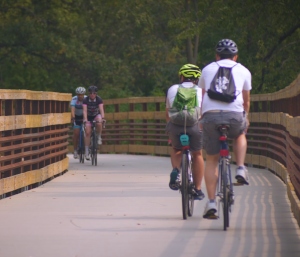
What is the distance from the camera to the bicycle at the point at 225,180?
434 inches

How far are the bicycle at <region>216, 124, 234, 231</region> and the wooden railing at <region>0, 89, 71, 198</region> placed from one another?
418 cm

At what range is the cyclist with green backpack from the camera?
1261cm

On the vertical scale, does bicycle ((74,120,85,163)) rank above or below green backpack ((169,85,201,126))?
below

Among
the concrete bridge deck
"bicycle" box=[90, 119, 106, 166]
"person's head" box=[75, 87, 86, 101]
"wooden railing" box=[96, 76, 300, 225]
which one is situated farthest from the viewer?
"person's head" box=[75, 87, 86, 101]

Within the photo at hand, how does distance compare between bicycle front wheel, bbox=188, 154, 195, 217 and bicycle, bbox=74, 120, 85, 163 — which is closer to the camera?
bicycle front wheel, bbox=188, 154, 195, 217

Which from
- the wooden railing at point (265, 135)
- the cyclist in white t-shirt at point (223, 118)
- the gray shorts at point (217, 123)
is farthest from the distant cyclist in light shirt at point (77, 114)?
the gray shorts at point (217, 123)

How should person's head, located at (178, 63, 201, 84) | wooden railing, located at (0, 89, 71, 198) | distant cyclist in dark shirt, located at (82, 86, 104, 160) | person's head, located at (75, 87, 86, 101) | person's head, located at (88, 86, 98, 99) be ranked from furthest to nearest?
person's head, located at (75, 87, 86, 101), distant cyclist in dark shirt, located at (82, 86, 104, 160), person's head, located at (88, 86, 98, 99), wooden railing, located at (0, 89, 71, 198), person's head, located at (178, 63, 201, 84)

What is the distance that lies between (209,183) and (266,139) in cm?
1125

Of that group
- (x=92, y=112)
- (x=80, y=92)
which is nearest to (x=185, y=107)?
(x=92, y=112)

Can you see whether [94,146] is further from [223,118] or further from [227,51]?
[223,118]

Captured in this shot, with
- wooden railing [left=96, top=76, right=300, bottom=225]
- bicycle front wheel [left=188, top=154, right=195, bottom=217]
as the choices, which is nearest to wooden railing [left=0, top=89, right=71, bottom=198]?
bicycle front wheel [left=188, top=154, right=195, bottom=217]

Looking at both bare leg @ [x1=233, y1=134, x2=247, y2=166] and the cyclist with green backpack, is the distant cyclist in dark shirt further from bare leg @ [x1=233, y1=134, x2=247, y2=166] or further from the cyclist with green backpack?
bare leg @ [x1=233, y1=134, x2=247, y2=166]

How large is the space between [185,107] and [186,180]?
29.9 inches

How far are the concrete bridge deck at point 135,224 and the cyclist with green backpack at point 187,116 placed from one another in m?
0.44
